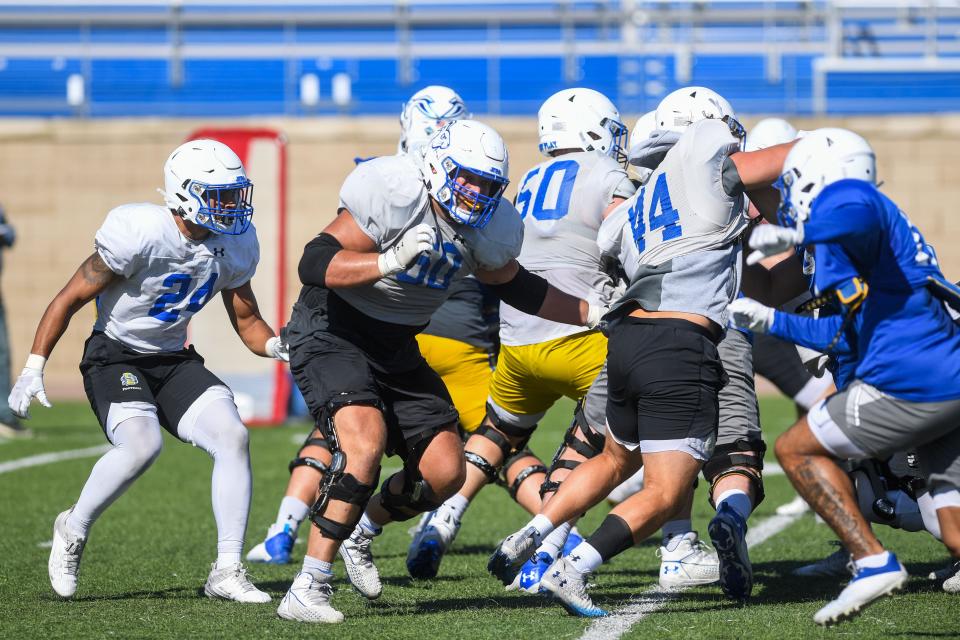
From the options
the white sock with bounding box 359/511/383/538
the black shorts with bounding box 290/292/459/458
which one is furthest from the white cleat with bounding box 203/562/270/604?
the black shorts with bounding box 290/292/459/458

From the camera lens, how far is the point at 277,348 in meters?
4.99

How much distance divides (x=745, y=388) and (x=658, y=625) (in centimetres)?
123

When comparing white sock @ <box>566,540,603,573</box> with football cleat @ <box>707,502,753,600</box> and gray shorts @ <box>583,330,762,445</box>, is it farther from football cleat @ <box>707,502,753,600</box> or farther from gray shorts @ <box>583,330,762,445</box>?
gray shorts @ <box>583,330,762,445</box>

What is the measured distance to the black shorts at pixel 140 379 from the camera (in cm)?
493

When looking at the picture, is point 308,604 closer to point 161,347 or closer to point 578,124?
point 161,347

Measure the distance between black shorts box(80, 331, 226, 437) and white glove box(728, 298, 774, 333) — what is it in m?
2.15

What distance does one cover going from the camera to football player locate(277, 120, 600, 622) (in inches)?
169

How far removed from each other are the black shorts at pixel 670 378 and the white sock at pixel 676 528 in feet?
2.80

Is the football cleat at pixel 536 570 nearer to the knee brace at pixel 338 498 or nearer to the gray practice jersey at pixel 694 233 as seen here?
the knee brace at pixel 338 498

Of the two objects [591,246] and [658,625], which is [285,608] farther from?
[591,246]

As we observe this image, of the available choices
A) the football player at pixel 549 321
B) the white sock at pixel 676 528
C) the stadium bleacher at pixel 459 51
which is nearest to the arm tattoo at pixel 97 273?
the football player at pixel 549 321

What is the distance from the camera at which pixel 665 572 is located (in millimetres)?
4969

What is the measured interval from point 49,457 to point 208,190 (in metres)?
5.30

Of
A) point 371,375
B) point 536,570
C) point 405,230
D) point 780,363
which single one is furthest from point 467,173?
point 780,363
